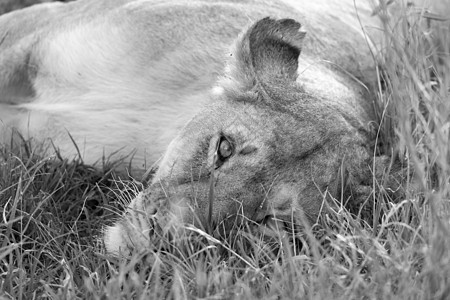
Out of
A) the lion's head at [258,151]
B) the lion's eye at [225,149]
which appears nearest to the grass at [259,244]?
the lion's head at [258,151]

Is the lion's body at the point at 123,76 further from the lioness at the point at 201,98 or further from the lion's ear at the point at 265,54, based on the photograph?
the lion's ear at the point at 265,54

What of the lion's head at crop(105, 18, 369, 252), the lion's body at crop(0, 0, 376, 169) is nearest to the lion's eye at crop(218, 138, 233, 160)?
the lion's head at crop(105, 18, 369, 252)

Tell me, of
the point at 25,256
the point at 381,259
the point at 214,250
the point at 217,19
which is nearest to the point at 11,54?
the point at 217,19

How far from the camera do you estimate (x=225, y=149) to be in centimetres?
354

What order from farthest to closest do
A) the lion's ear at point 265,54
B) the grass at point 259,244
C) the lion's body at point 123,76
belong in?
1. the lion's body at point 123,76
2. the lion's ear at point 265,54
3. the grass at point 259,244

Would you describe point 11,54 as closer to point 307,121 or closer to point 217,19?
point 217,19

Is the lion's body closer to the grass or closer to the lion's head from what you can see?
the grass

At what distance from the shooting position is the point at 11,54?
4.70m

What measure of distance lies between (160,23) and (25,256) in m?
1.66

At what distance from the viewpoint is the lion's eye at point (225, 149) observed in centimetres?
351

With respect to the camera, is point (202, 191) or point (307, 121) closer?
point (202, 191)

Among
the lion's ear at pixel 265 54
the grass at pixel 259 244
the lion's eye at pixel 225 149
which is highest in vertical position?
the lion's ear at pixel 265 54

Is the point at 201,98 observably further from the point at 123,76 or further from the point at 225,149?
the point at 225,149

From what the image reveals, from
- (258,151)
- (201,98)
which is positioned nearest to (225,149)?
(258,151)
